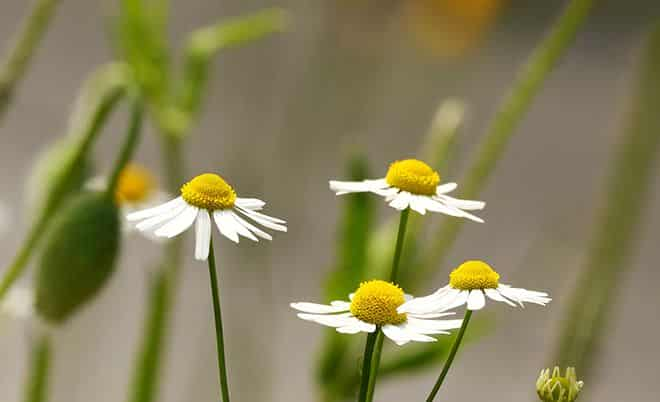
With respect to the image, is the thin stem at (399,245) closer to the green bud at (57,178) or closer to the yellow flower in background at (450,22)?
the green bud at (57,178)

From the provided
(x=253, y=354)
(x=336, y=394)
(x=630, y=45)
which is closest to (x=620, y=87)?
(x=630, y=45)

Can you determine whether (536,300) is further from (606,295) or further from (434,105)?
(434,105)

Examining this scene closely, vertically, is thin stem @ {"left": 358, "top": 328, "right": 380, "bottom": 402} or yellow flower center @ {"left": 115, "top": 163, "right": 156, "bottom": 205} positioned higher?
yellow flower center @ {"left": 115, "top": 163, "right": 156, "bottom": 205}

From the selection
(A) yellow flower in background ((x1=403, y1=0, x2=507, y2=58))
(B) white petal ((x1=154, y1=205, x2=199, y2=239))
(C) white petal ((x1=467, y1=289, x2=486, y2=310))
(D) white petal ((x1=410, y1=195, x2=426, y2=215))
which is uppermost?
(A) yellow flower in background ((x1=403, y1=0, x2=507, y2=58))

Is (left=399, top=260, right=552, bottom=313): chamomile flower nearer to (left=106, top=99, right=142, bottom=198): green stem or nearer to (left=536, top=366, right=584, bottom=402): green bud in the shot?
(left=536, top=366, right=584, bottom=402): green bud

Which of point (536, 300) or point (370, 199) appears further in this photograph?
point (370, 199)

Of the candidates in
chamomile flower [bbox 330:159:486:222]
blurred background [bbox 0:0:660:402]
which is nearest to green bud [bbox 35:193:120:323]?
chamomile flower [bbox 330:159:486:222]
